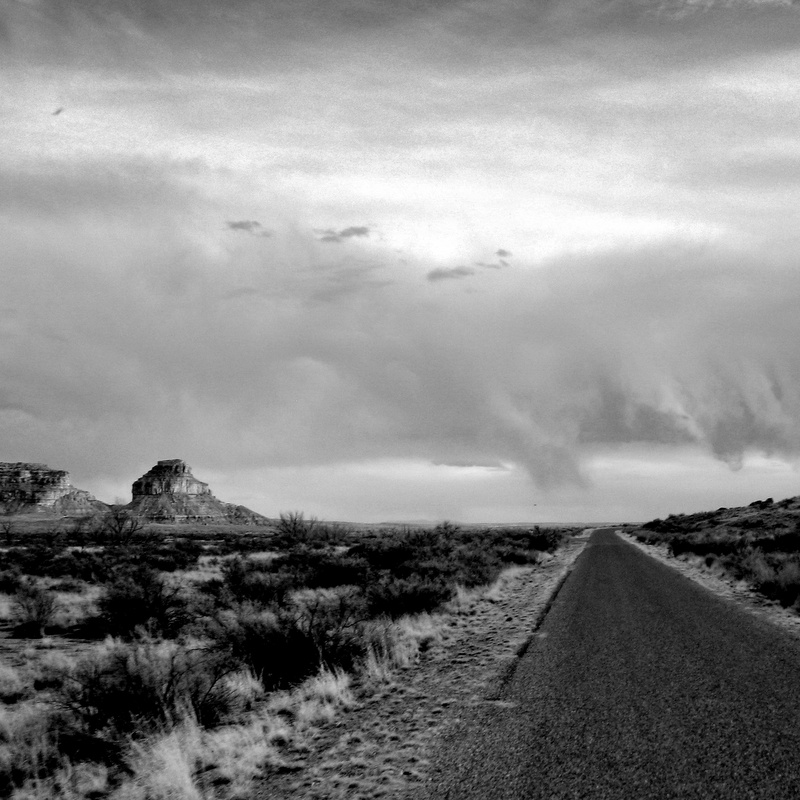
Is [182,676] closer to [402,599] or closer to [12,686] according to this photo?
[12,686]

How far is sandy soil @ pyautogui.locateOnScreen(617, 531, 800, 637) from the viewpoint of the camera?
14.6 metres

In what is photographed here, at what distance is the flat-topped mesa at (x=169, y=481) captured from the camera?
174 m

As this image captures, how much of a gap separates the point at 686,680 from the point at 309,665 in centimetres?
573

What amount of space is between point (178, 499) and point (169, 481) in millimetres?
6689

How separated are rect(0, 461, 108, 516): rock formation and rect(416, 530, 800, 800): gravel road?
159469mm

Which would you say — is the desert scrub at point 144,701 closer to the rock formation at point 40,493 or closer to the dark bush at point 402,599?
the dark bush at point 402,599

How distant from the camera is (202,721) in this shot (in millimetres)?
7984

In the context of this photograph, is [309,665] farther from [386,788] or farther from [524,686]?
[386,788]

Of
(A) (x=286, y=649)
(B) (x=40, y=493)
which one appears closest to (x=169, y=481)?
(B) (x=40, y=493)

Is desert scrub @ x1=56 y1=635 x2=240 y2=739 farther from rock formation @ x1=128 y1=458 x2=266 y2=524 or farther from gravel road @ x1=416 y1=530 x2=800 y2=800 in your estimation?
rock formation @ x1=128 y1=458 x2=266 y2=524

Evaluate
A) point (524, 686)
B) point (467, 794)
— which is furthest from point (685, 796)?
point (524, 686)

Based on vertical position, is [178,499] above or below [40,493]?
below

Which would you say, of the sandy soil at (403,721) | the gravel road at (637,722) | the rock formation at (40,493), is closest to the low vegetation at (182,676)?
the sandy soil at (403,721)

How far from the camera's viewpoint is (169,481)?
575ft
